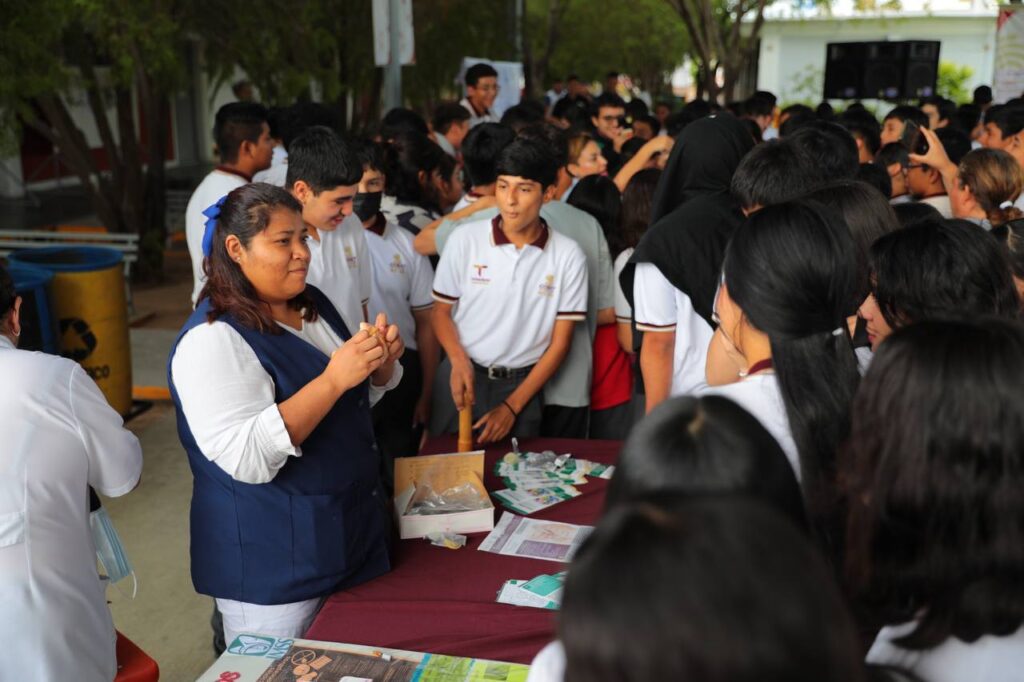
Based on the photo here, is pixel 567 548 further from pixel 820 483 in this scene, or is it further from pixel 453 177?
pixel 453 177

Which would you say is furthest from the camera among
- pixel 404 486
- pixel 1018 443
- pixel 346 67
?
pixel 346 67

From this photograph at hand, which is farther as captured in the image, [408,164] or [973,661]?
[408,164]

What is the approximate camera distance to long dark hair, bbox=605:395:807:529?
3.17ft

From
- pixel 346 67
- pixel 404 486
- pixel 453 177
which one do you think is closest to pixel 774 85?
pixel 346 67

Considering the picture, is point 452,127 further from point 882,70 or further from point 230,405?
point 882,70

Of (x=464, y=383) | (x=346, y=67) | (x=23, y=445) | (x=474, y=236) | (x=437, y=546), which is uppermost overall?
(x=346, y=67)

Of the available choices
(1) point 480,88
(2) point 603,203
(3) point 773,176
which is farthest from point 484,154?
(1) point 480,88

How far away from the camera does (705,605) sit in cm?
66

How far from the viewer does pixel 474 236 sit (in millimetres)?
2975

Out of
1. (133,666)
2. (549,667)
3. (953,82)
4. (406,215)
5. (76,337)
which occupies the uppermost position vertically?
(953,82)

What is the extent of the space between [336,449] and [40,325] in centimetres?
277

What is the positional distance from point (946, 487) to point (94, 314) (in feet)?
14.3

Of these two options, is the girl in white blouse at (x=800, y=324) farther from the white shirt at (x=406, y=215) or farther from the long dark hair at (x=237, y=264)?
the white shirt at (x=406, y=215)

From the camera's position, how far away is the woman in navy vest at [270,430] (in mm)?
1813
